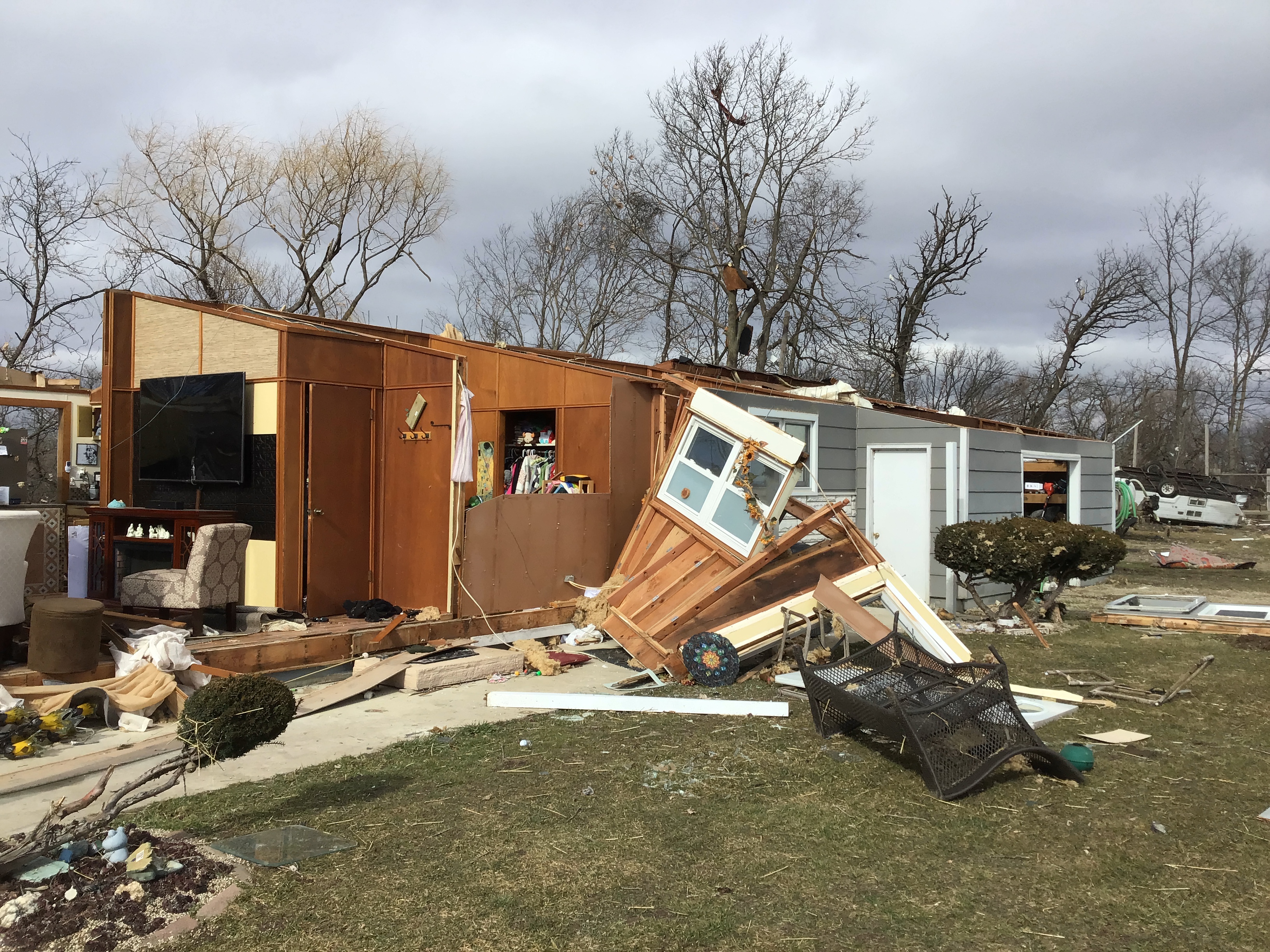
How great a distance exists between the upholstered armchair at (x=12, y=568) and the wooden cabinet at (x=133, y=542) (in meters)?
2.01

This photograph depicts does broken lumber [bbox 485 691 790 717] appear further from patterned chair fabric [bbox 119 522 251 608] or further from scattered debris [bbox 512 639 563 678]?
patterned chair fabric [bbox 119 522 251 608]

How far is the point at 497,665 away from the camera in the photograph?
782 cm

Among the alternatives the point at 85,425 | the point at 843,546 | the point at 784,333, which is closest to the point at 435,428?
the point at 843,546

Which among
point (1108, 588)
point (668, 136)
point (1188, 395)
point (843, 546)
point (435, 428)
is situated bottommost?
point (1108, 588)

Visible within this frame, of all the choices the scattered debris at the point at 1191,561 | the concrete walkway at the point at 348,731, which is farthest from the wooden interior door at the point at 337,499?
the scattered debris at the point at 1191,561

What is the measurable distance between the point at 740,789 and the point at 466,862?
1.61 m

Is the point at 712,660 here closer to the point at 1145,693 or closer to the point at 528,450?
the point at 1145,693

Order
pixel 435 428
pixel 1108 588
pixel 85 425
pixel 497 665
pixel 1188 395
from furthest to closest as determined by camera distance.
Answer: pixel 1188 395, pixel 1108 588, pixel 85 425, pixel 435 428, pixel 497 665

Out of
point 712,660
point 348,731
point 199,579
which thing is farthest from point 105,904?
point 199,579

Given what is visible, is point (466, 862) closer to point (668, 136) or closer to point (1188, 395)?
point (668, 136)

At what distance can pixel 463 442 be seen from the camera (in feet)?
28.4

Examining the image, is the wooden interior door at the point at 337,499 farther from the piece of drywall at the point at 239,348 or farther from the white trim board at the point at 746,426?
the white trim board at the point at 746,426

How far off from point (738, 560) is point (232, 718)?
498cm

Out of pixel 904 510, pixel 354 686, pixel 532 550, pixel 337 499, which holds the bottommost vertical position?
pixel 354 686
